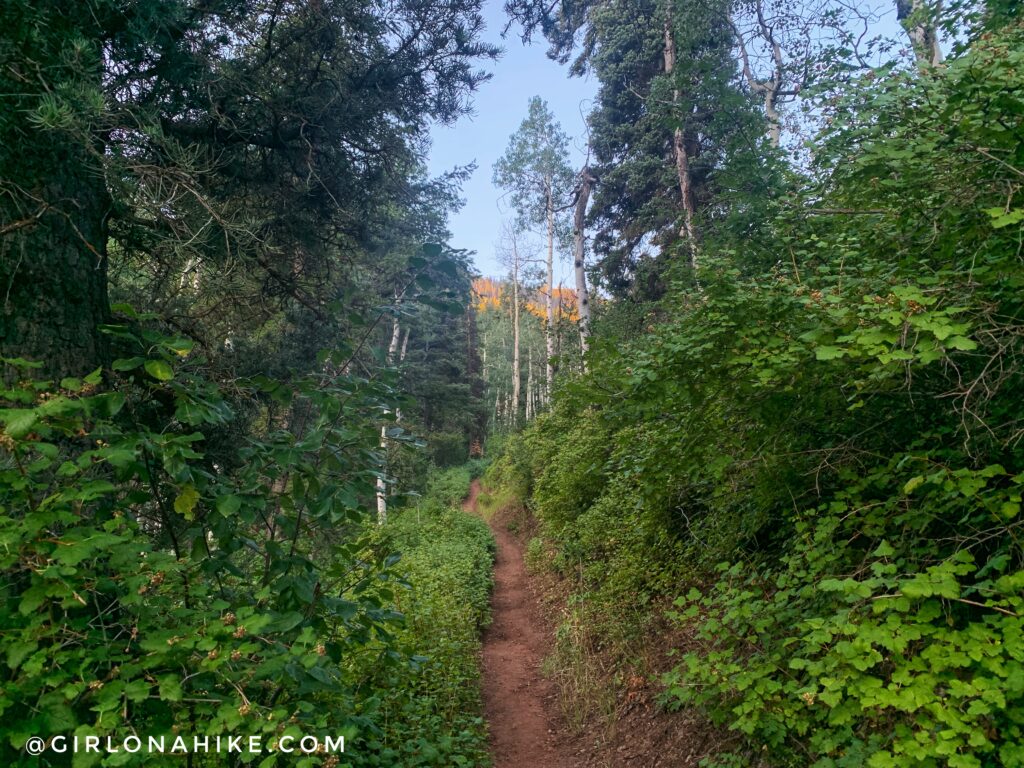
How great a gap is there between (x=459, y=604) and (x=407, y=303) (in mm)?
6470

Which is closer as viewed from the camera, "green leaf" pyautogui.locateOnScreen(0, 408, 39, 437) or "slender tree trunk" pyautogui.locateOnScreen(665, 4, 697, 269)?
"green leaf" pyautogui.locateOnScreen(0, 408, 39, 437)

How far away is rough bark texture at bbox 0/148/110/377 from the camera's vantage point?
3.06m

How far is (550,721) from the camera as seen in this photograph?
229 inches

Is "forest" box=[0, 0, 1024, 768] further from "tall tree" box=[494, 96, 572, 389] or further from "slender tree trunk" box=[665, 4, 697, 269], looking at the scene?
"tall tree" box=[494, 96, 572, 389]

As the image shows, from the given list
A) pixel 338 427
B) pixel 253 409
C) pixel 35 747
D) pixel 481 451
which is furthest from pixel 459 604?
pixel 481 451

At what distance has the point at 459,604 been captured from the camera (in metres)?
8.32

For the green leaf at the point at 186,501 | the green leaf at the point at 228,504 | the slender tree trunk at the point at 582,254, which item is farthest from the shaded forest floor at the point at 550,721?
the slender tree trunk at the point at 582,254

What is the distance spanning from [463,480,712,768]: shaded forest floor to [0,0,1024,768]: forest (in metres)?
0.04

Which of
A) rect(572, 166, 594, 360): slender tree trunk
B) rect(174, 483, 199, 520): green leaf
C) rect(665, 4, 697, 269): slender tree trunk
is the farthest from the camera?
rect(572, 166, 594, 360): slender tree trunk

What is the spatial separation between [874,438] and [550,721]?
14.3ft

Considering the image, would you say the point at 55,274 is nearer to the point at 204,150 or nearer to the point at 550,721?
the point at 204,150

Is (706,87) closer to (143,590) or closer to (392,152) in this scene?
(392,152)

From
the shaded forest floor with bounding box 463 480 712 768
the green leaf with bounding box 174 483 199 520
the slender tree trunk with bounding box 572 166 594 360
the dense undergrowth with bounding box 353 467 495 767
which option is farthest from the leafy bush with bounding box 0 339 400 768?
the slender tree trunk with bounding box 572 166 594 360

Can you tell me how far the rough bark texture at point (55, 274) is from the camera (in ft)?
10.1
